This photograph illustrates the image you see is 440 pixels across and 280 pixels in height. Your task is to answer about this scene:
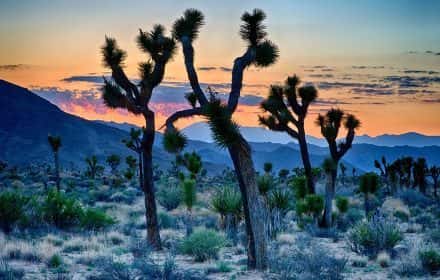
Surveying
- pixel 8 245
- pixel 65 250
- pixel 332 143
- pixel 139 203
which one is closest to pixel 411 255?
pixel 332 143

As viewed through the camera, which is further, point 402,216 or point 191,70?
point 402,216

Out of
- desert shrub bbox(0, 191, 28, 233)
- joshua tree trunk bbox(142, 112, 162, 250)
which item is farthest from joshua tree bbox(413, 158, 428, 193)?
desert shrub bbox(0, 191, 28, 233)

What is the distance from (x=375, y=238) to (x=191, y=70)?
5953 millimetres

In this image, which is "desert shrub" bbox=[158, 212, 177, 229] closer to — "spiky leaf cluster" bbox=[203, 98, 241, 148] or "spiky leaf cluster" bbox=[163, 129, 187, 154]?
"spiky leaf cluster" bbox=[163, 129, 187, 154]

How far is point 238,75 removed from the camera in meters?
11.3

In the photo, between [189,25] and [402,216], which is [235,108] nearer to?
[189,25]

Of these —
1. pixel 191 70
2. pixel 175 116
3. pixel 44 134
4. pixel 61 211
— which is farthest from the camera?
pixel 44 134

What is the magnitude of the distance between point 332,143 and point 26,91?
17140 cm

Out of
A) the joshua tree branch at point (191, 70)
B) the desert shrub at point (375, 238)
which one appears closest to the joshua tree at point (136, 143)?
the joshua tree branch at point (191, 70)

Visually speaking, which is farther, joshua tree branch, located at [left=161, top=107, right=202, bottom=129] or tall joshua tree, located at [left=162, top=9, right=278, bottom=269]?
joshua tree branch, located at [left=161, top=107, right=202, bottom=129]

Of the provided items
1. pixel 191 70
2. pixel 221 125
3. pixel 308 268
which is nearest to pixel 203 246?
pixel 308 268

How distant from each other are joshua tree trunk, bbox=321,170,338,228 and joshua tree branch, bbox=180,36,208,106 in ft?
28.6

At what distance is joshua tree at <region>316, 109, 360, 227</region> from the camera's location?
18.8 m

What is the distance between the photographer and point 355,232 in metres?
13.9
